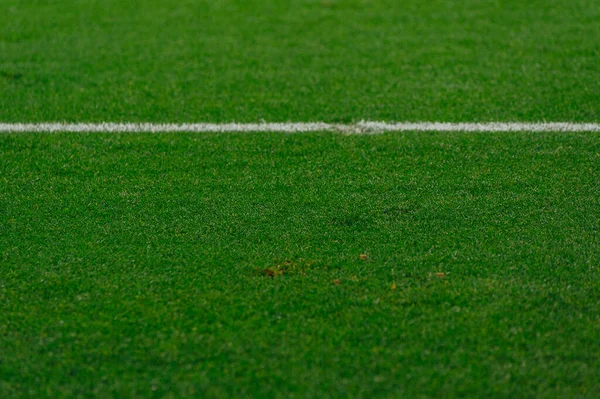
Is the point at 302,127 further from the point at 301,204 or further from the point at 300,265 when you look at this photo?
the point at 300,265

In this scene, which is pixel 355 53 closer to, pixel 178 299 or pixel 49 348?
pixel 178 299

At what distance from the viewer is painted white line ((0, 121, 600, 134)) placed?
4.41 m

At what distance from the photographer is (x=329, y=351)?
105 inches

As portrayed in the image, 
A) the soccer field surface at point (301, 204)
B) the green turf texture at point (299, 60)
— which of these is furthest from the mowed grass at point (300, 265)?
the green turf texture at point (299, 60)

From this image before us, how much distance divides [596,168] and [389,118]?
127 cm

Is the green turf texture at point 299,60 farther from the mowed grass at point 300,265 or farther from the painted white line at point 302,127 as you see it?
the mowed grass at point 300,265

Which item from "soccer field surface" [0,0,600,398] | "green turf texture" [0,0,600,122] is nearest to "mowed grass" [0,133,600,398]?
"soccer field surface" [0,0,600,398]

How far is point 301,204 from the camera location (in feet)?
12.0

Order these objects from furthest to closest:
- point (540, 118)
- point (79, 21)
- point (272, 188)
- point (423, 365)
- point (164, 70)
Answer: point (79, 21) < point (164, 70) < point (540, 118) < point (272, 188) < point (423, 365)

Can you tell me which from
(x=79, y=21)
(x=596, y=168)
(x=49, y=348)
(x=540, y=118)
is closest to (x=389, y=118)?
(x=540, y=118)

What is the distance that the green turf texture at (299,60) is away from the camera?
4.70 metres

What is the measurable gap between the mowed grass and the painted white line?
99mm

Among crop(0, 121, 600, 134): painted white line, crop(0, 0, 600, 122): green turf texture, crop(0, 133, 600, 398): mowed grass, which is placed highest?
crop(0, 0, 600, 122): green turf texture

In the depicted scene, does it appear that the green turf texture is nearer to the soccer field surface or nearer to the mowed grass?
the soccer field surface
